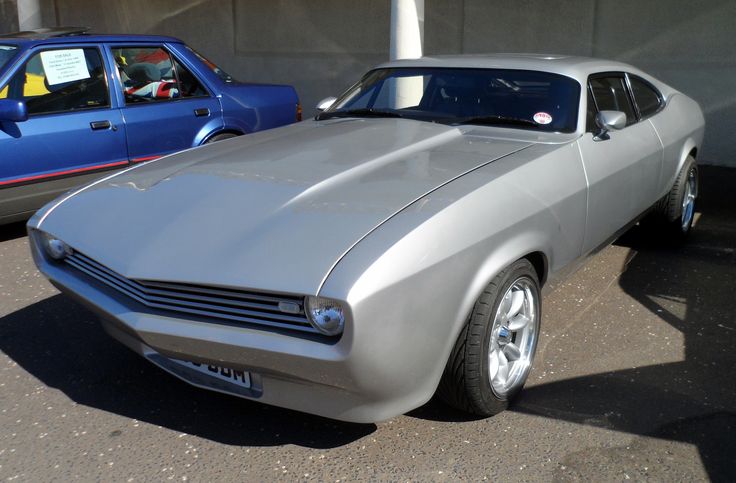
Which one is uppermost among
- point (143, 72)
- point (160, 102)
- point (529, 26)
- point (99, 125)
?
point (529, 26)

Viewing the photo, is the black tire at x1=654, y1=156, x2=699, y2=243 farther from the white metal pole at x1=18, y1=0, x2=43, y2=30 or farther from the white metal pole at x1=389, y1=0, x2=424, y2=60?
the white metal pole at x1=18, y1=0, x2=43, y2=30

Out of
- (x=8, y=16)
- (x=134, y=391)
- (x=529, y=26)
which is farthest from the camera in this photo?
(x=8, y=16)

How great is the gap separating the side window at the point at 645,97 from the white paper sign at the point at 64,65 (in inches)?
156

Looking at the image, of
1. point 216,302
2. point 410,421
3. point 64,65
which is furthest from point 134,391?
point 64,65

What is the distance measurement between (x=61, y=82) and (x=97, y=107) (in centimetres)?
30

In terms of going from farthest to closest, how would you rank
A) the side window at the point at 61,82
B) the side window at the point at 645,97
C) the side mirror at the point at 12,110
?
the side window at the point at 61,82 → the side mirror at the point at 12,110 → the side window at the point at 645,97

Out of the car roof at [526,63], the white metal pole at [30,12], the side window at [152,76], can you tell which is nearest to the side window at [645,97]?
the car roof at [526,63]

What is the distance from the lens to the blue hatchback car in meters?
5.19

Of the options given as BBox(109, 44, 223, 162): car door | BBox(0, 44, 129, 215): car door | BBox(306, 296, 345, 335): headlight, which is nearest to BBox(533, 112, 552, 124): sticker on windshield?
BBox(306, 296, 345, 335): headlight

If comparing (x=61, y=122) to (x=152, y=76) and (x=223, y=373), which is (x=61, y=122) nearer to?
(x=152, y=76)

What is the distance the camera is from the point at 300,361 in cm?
239

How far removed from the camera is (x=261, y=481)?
2645 millimetres

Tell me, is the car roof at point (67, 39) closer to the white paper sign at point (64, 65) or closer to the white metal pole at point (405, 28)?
the white paper sign at point (64, 65)

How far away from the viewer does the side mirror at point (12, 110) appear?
16.2 feet
